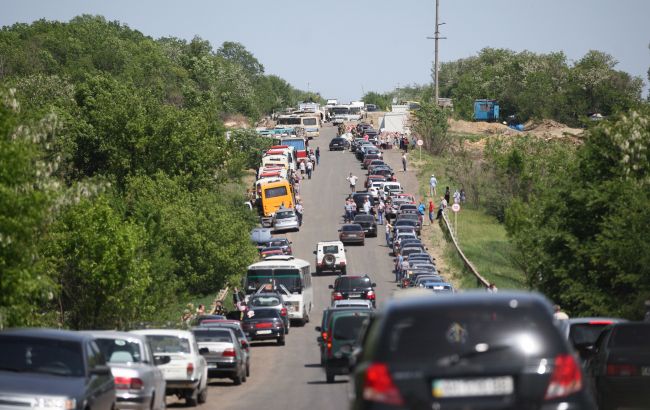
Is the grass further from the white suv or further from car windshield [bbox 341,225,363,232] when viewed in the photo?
the white suv

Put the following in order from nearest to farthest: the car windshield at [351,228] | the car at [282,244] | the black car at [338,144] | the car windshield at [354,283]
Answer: the car windshield at [354,283], the car at [282,244], the car windshield at [351,228], the black car at [338,144]

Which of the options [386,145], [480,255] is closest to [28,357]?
[480,255]

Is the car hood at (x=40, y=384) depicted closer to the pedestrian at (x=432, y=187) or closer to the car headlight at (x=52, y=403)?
the car headlight at (x=52, y=403)

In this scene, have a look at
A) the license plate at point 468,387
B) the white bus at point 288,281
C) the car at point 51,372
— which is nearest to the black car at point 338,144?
the white bus at point 288,281

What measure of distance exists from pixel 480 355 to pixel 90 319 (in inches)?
1239

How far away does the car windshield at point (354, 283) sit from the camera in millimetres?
53250

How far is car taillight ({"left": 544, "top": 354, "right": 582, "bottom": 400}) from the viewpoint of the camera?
29.5ft

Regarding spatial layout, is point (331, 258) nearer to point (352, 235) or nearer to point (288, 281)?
point (352, 235)

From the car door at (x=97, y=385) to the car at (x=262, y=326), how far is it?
1122 inches

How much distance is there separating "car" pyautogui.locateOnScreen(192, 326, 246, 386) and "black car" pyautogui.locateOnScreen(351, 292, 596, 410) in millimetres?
20818

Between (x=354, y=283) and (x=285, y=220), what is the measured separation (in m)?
25.8

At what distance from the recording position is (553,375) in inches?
353

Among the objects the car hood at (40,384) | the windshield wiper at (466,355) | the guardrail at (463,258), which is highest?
the windshield wiper at (466,355)

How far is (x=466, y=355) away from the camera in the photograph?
895 cm
